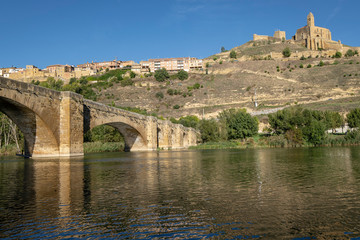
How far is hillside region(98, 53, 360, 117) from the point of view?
7488cm

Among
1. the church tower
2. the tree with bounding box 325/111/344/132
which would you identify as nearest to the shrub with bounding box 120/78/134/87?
the tree with bounding box 325/111/344/132

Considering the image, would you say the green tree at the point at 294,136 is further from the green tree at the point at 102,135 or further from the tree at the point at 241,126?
the green tree at the point at 102,135

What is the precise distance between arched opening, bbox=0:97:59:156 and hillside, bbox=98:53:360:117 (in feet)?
170

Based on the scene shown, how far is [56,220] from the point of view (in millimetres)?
5293

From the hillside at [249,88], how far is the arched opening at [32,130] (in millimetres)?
51831

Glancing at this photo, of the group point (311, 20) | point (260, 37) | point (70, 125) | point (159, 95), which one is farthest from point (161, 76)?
point (70, 125)

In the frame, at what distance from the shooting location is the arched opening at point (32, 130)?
1888 cm

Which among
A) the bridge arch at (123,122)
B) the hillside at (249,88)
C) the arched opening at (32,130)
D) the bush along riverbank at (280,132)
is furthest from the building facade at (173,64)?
the arched opening at (32,130)

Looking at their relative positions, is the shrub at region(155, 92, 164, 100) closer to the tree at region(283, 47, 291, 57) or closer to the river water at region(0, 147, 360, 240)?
the tree at region(283, 47, 291, 57)

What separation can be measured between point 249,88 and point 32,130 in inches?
2687

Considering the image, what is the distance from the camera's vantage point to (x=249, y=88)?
8288cm

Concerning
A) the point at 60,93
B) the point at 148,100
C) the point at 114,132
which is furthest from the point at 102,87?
the point at 60,93

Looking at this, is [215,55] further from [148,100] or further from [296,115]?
[296,115]

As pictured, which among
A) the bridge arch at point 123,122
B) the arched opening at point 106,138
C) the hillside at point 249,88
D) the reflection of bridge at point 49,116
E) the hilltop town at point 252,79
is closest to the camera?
the reflection of bridge at point 49,116
